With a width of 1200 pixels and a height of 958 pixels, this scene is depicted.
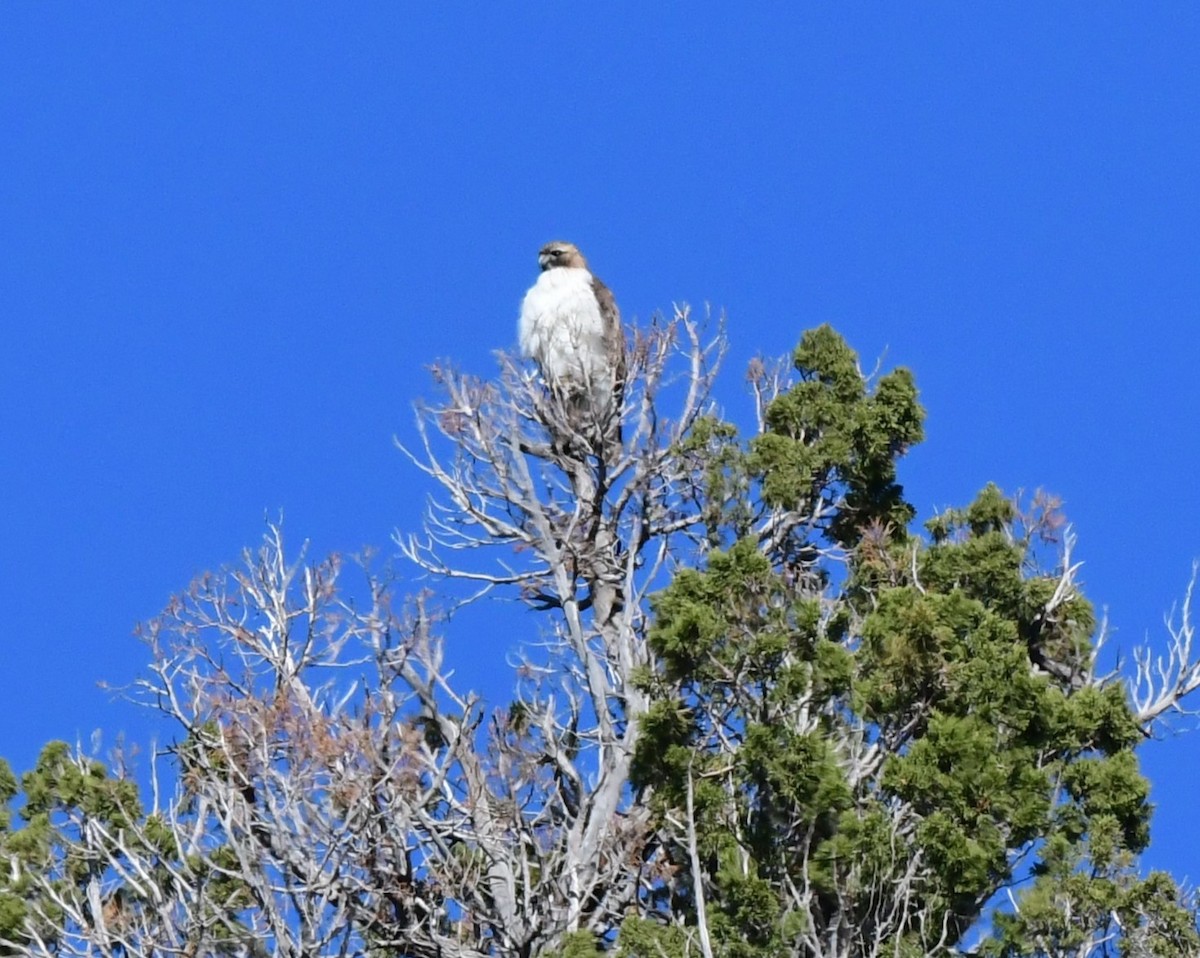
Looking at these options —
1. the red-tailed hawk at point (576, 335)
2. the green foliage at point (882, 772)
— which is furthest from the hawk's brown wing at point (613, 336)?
the green foliage at point (882, 772)

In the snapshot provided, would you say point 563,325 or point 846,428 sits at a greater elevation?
point 563,325

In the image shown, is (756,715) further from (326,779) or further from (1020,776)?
(326,779)

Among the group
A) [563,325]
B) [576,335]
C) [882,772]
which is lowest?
[882,772]

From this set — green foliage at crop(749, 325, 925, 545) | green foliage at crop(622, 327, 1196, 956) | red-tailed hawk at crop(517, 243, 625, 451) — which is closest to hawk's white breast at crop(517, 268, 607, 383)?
red-tailed hawk at crop(517, 243, 625, 451)

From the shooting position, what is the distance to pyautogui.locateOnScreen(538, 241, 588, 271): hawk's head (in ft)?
65.1

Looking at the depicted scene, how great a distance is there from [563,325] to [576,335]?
22.9 inches

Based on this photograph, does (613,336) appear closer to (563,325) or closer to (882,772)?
(563,325)

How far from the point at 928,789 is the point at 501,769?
2768 mm

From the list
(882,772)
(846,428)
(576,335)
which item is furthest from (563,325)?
(882,772)

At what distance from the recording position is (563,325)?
18688 mm

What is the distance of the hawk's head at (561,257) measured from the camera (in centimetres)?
1984

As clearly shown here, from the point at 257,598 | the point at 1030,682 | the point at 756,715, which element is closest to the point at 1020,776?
the point at 1030,682

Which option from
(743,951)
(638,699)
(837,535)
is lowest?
(743,951)

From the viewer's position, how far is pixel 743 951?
11.8m
